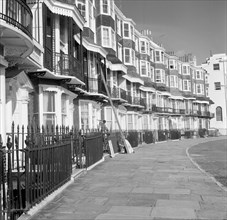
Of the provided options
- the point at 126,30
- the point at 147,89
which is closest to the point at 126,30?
the point at 126,30

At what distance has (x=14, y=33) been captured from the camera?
29.8 ft

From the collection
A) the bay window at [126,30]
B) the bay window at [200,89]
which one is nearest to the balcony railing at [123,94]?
the bay window at [126,30]

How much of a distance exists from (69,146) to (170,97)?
1623 inches

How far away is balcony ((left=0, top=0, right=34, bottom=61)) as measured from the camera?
29.5 ft

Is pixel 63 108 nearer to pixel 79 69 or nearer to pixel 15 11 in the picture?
pixel 79 69

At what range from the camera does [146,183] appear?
9.75 m

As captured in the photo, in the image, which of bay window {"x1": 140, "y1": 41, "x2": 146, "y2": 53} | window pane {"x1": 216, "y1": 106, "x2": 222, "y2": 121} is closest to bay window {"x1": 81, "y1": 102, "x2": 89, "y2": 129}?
bay window {"x1": 140, "y1": 41, "x2": 146, "y2": 53}

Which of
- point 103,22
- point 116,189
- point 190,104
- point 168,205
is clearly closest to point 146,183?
point 116,189

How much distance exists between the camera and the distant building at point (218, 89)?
6456cm

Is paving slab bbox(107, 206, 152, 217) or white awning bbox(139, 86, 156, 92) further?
white awning bbox(139, 86, 156, 92)

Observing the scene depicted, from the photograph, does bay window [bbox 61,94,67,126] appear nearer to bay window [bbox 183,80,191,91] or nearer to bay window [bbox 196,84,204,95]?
bay window [bbox 183,80,191,91]

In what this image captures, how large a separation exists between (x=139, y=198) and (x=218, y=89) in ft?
199

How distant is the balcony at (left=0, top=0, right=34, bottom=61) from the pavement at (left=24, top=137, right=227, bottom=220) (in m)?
4.08

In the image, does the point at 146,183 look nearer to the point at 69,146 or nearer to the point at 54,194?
the point at 69,146
